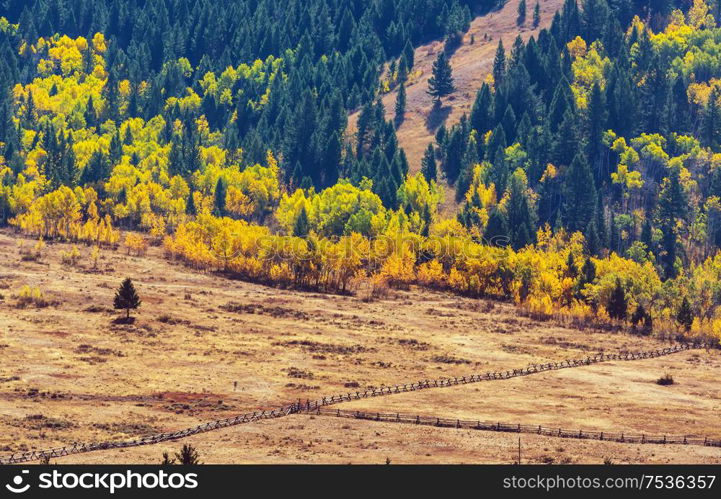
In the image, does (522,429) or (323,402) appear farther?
(323,402)

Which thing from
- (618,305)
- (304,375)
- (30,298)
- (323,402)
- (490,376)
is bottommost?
(323,402)

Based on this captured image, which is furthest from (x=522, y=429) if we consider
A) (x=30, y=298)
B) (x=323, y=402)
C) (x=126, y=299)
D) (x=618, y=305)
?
(x=30, y=298)

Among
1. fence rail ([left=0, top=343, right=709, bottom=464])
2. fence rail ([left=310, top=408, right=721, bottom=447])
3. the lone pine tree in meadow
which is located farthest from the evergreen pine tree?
the lone pine tree in meadow

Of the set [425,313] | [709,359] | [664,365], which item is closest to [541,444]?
[664,365]

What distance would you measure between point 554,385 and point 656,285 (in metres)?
65.5

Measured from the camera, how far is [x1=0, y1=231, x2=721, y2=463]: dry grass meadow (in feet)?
351

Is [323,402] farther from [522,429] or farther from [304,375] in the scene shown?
[522,429]

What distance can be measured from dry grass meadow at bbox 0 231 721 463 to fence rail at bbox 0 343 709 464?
2.07 meters

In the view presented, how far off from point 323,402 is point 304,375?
17.1 metres

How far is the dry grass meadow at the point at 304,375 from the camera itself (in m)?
107

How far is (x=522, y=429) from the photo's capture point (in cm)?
11462
